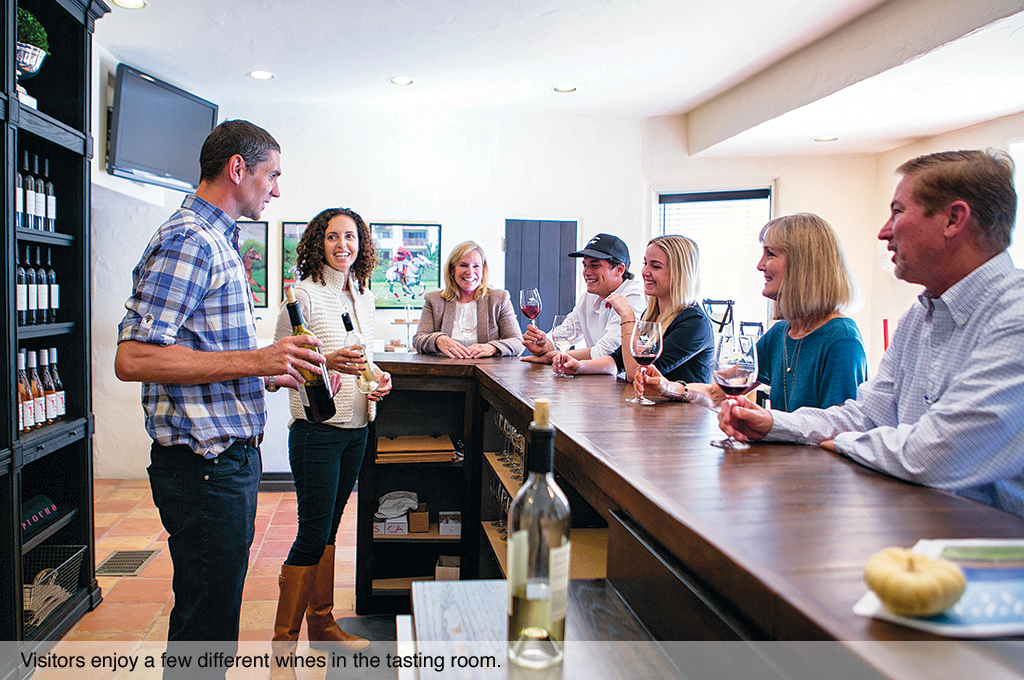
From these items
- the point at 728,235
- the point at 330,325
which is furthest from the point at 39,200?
the point at 728,235

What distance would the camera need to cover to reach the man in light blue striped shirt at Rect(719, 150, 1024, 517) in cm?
109

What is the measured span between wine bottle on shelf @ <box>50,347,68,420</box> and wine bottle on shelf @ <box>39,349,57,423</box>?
15 mm

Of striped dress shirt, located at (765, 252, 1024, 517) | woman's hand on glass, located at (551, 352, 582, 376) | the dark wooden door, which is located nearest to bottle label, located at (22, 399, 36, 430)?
woman's hand on glass, located at (551, 352, 582, 376)

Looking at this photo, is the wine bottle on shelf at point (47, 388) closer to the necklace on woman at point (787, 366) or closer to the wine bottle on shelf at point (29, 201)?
the wine bottle on shelf at point (29, 201)

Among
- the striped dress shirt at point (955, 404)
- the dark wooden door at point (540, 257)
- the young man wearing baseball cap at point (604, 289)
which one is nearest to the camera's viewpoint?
the striped dress shirt at point (955, 404)

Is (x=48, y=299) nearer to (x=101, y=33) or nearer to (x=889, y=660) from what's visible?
(x=101, y=33)

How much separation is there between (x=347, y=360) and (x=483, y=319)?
4.84 feet

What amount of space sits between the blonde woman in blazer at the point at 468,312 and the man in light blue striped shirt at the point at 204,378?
5.52 ft

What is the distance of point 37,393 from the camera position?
2.86 m

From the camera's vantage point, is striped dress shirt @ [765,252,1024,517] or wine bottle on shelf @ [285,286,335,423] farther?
wine bottle on shelf @ [285,286,335,423]

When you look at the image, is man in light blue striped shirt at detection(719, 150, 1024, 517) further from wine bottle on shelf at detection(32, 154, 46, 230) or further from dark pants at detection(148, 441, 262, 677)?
wine bottle on shelf at detection(32, 154, 46, 230)

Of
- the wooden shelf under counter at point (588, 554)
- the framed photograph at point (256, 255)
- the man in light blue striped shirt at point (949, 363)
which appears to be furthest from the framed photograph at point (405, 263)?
the man in light blue striped shirt at point (949, 363)

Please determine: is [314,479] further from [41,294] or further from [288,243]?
[288,243]

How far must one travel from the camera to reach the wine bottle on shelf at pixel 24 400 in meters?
2.67
